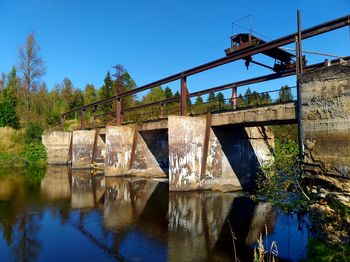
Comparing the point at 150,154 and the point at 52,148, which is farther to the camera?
the point at 52,148

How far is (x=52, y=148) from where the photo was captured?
32875 mm

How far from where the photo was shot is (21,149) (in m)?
33.2

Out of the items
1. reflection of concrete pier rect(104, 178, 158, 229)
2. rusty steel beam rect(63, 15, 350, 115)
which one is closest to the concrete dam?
reflection of concrete pier rect(104, 178, 158, 229)

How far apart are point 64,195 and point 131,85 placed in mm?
42938

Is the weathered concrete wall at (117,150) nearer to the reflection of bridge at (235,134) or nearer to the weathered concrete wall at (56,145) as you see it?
the reflection of bridge at (235,134)

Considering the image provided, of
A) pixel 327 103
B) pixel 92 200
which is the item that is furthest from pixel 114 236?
pixel 327 103

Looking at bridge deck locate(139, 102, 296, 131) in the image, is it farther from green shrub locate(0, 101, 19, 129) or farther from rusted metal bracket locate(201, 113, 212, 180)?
green shrub locate(0, 101, 19, 129)

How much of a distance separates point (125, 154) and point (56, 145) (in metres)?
14.1

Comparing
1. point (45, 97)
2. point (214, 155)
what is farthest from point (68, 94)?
point (214, 155)

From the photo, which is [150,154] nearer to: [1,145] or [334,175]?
[334,175]

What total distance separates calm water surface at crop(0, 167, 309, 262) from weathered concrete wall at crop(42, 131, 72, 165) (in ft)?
55.5

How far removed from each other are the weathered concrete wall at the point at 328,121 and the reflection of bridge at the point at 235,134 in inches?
1.0

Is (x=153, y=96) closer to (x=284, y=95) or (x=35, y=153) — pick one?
(x=35, y=153)

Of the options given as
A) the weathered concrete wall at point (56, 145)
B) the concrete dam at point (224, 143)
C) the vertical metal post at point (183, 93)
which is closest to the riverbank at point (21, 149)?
the weathered concrete wall at point (56, 145)
